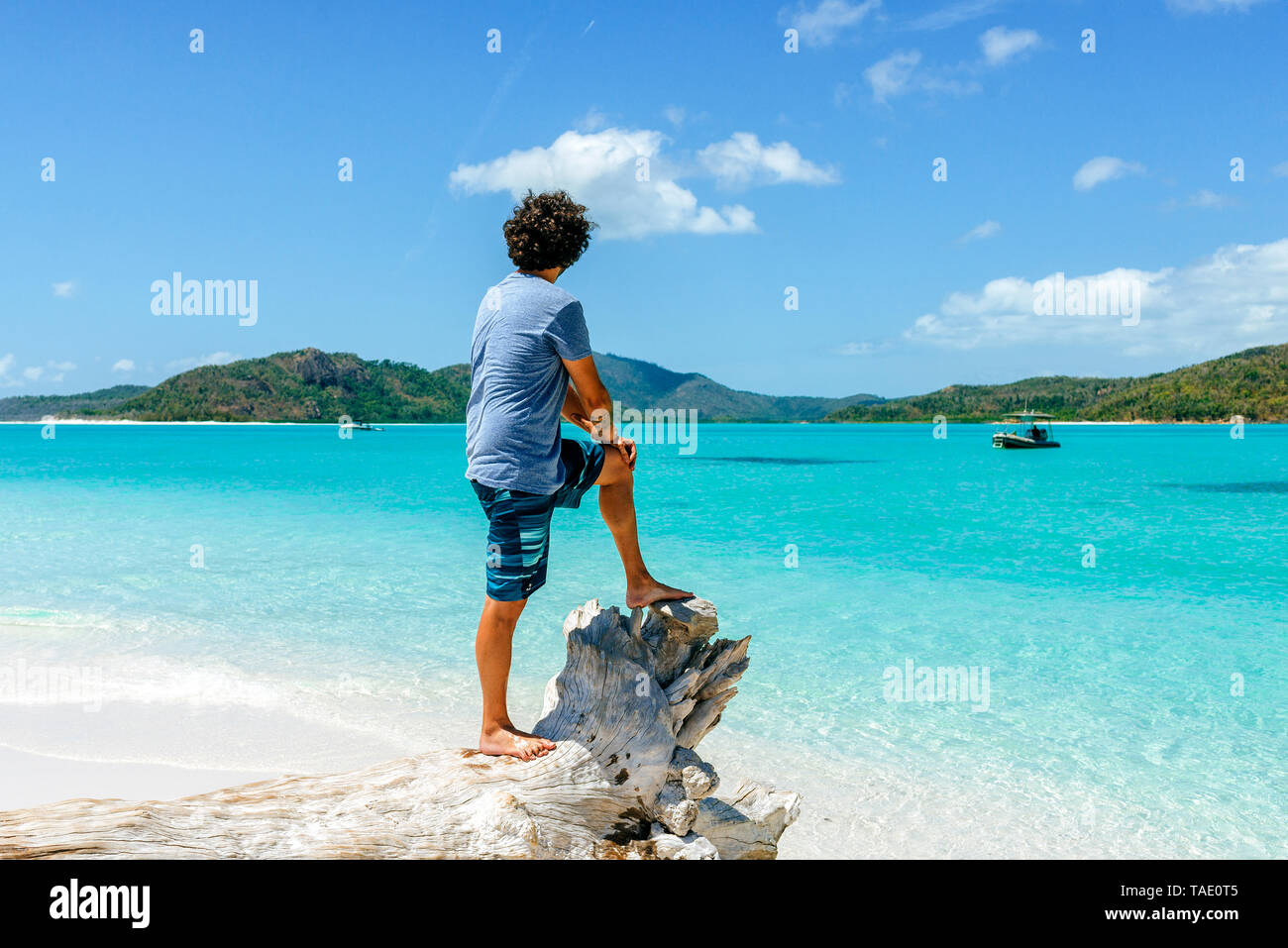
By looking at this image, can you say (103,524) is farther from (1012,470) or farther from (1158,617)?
(1012,470)

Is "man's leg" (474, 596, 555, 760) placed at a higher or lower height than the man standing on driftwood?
lower

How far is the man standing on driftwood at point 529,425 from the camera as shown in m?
3.48

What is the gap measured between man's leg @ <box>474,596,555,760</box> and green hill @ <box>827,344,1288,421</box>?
180m

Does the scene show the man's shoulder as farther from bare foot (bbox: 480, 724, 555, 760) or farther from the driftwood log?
bare foot (bbox: 480, 724, 555, 760)

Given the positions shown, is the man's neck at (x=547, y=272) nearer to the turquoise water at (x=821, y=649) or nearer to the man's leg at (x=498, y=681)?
the man's leg at (x=498, y=681)

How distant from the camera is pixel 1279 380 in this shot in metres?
150

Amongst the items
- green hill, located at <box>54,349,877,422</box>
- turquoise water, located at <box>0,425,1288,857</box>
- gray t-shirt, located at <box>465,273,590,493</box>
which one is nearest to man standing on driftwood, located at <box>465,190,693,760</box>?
gray t-shirt, located at <box>465,273,590,493</box>

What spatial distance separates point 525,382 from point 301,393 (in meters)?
188

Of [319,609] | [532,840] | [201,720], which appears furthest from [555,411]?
[319,609]

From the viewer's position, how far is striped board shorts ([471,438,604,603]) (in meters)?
3.56

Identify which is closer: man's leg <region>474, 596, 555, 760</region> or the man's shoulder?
the man's shoulder

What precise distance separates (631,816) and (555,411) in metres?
2.00

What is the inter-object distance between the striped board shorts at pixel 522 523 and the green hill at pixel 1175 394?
180 m
